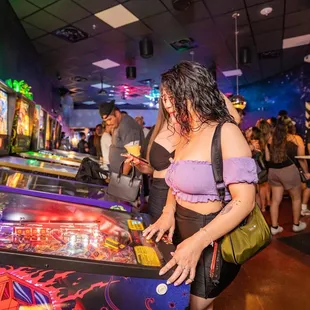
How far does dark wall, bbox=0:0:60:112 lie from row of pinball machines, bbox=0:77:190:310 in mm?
2918

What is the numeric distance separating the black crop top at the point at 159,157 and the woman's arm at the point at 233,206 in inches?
28.5

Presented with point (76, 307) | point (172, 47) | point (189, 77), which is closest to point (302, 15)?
point (172, 47)

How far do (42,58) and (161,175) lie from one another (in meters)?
5.71

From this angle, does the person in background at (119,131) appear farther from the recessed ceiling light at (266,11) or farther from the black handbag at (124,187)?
the recessed ceiling light at (266,11)

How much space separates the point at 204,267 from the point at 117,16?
4.31m

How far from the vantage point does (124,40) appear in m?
5.45

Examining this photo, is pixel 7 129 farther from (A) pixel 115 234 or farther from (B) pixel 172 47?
(B) pixel 172 47

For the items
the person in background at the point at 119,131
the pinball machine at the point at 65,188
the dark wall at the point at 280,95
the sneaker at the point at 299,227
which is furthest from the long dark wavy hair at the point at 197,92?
the dark wall at the point at 280,95

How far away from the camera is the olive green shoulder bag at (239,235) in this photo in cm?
88

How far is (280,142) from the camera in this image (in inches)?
136

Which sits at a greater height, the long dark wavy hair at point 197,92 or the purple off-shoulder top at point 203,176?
the long dark wavy hair at point 197,92

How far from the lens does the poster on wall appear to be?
247cm

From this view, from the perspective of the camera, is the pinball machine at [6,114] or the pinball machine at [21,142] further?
the pinball machine at [6,114]

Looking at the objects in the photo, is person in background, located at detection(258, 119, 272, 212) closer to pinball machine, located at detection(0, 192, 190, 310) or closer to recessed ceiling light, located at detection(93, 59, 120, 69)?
pinball machine, located at detection(0, 192, 190, 310)
